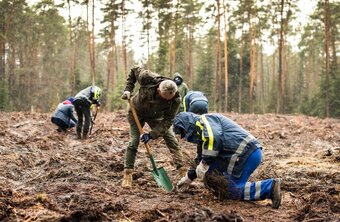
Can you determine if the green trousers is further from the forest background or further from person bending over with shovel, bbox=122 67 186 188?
the forest background

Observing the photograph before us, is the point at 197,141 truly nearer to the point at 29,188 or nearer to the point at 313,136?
the point at 29,188

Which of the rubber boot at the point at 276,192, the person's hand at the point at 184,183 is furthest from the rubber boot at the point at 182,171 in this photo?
the rubber boot at the point at 276,192

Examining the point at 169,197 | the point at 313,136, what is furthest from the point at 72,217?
the point at 313,136

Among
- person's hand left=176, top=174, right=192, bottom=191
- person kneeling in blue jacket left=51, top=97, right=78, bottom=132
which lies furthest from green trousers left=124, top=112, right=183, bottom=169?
person kneeling in blue jacket left=51, top=97, right=78, bottom=132

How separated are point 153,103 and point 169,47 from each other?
1075 inches

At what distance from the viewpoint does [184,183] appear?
550 cm

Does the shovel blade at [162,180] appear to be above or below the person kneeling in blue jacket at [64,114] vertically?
below

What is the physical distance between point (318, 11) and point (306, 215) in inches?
1107

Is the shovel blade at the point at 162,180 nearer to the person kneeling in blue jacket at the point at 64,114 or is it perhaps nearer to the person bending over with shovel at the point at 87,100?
the person bending over with shovel at the point at 87,100

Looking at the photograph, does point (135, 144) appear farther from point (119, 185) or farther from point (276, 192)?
point (276, 192)

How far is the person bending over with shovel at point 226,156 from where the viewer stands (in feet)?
15.6

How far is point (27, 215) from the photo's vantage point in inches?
154

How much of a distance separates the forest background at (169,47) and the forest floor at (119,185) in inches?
664

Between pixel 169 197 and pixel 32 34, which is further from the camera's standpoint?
pixel 32 34
